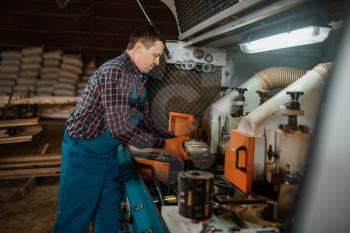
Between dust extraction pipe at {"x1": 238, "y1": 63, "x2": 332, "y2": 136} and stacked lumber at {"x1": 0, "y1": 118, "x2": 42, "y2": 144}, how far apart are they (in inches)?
164

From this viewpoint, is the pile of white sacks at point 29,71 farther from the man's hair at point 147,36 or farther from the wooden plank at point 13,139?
the man's hair at point 147,36

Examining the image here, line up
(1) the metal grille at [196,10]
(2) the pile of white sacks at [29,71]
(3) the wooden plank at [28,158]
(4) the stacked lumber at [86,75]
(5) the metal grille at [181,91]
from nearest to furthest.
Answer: (1) the metal grille at [196,10]
(5) the metal grille at [181,91]
(3) the wooden plank at [28,158]
(2) the pile of white sacks at [29,71]
(4) the stacked lumber at [86,75]

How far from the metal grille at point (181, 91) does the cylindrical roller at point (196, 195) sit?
5.88 ft

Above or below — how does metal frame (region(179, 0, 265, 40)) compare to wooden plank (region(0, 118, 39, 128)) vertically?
above

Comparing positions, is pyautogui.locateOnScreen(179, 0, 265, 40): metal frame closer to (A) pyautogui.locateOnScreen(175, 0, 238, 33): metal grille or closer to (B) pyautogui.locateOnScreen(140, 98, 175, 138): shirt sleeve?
(A) pyautogui.locateOnScreen(175, 0, 238, 33): metal grille

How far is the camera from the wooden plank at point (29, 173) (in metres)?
4.56

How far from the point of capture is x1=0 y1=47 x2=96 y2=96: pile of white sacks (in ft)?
18.0

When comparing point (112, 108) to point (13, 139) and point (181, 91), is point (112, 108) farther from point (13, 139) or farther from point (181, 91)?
point (13, 139)

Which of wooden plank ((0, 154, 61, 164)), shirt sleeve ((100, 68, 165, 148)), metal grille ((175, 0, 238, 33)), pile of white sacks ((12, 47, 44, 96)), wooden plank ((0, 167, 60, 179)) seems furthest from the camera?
pile of white sacks ((12, 47, 44, 96))

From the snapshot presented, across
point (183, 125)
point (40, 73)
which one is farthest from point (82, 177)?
point (40, 73)

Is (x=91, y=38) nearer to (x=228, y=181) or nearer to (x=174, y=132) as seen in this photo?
(x=174, y=132)

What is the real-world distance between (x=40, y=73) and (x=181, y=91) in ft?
12.5

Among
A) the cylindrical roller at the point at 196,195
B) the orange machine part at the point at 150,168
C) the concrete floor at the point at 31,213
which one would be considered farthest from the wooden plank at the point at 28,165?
the cylindrical roller at the point at 196,195

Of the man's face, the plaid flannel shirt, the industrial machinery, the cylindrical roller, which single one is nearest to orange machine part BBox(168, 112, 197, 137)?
the industrial machinery
